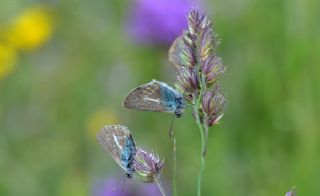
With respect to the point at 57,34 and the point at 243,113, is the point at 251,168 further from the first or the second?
the point at 57,34

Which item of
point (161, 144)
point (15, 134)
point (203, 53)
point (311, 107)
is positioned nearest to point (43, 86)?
point (15, 134)

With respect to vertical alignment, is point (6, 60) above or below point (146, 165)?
above

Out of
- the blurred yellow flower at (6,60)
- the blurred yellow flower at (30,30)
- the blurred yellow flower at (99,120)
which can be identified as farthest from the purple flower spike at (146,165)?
the blurred yellow flower at (30,30)

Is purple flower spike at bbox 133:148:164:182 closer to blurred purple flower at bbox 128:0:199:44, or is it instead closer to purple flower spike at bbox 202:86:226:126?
purple flower spike at bbox 202:86:226:126

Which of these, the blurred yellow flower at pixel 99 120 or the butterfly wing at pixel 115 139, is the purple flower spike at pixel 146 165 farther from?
the blurred yellow flower at pixel 99 120

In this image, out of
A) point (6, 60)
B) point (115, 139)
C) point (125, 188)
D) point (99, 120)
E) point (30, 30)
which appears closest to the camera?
point (115, 139)

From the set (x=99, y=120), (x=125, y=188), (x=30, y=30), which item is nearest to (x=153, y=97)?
(x=125, y=188)

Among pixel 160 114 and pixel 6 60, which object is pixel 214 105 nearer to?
pixel 160 114
